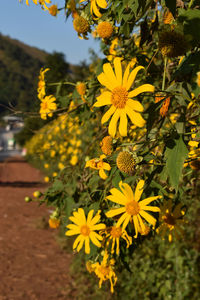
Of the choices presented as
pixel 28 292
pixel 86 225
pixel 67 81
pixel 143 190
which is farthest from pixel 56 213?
pixel 28 292

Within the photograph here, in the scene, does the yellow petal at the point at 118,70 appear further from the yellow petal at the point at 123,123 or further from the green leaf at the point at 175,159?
the green leaf at the point at 175,159

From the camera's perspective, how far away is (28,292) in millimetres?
3082

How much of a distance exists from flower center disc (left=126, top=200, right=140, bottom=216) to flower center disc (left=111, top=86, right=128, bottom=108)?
1.09ft

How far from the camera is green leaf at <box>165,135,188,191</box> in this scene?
67cm

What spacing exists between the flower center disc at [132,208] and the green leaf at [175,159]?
0.23 meters

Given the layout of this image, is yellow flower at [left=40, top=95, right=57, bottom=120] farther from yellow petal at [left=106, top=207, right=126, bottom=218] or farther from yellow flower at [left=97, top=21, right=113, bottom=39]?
yellow petal at [left=106, top=207, right=126, bottom=218]

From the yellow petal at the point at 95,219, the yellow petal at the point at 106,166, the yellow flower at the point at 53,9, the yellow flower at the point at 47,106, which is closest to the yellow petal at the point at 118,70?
the yellow petal at the point at 106,166

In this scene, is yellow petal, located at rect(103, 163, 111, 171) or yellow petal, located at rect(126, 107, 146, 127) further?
yellow petal, located at rect(103, 163, 111, 171)

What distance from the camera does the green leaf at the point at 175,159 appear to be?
0.67 m

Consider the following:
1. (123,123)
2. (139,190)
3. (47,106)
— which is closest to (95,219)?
(139,190)

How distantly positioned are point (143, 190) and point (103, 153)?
223 mm

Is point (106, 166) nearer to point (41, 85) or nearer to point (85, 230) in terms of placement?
point (85, 230)

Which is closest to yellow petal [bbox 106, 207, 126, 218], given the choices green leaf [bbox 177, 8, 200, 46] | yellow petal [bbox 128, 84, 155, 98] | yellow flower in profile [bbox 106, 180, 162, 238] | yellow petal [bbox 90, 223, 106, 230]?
yellow flower in profile [bbox 106, 180, 162, 238]

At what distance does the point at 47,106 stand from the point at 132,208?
101cm
